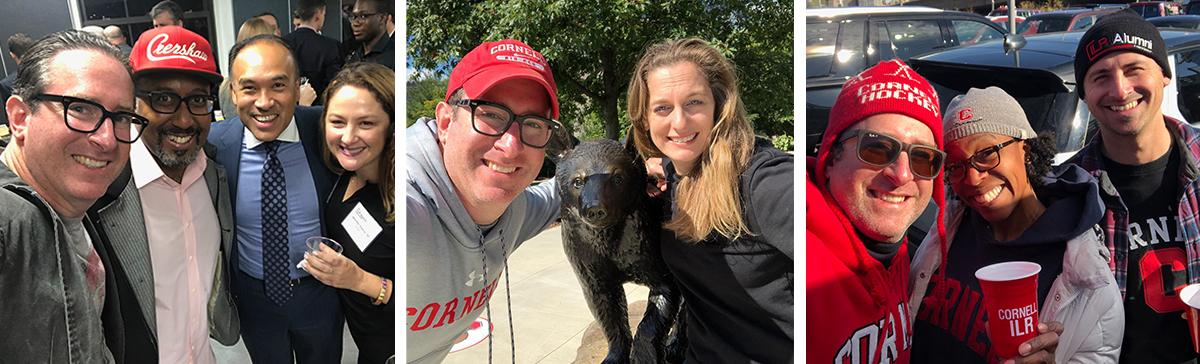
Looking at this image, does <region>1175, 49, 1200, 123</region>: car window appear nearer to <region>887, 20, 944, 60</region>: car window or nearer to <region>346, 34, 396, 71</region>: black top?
<region>887, 20, 944, 60</region>: car window

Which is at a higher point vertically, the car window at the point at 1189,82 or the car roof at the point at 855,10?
the car roof at the point at 855,10

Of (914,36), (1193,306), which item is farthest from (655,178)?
(1193,306)

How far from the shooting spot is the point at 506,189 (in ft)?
6.88

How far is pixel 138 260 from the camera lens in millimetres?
2254

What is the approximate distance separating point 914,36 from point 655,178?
944 mm

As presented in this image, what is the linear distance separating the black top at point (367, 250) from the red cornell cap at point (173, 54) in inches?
19.8

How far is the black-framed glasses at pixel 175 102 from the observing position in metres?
2.19

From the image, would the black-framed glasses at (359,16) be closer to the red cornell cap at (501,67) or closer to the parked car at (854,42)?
the red cornell cap at (501,67)

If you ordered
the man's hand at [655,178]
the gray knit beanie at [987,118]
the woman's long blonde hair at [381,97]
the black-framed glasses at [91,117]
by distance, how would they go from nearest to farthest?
the man's hand at [655,178]
the black-framed glasses at [91,117]
the gray knit beanie at [987,118]
the woman's long blonde hair at [381,97]

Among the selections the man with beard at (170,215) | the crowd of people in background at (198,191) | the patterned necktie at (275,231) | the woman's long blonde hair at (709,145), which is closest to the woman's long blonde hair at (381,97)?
the crowd of people in background at (198,191)

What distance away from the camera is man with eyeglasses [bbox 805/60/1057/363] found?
81.1 inches

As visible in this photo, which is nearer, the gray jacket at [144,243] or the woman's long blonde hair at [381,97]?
the gray jacket at [144,243]

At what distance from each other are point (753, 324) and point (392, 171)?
118cm

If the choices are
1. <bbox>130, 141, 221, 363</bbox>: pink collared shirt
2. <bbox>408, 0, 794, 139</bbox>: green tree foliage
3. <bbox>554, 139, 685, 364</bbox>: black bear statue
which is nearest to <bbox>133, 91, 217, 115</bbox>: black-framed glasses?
<bbox>130, 141, 221, 363</bbox>: pink collared shirt
